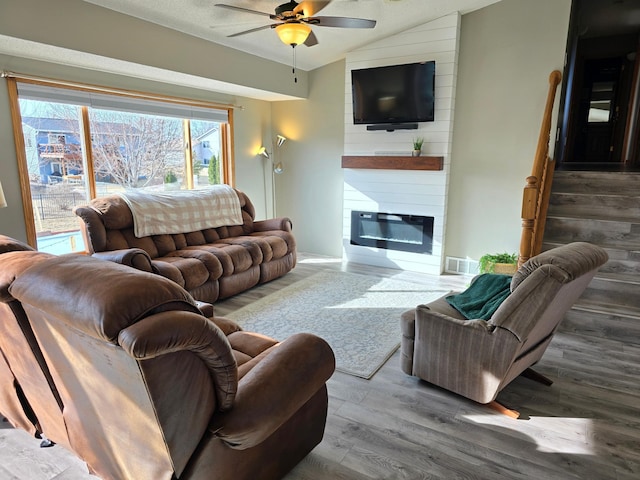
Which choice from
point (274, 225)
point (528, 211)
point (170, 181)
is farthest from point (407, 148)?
point (170, 181)

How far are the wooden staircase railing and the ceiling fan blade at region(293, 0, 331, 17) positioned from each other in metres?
2.11

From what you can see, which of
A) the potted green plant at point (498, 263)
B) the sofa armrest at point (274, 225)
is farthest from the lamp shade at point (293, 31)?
the potted green plant at point (498, 263)

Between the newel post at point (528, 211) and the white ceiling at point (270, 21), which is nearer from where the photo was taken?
the newel post at point (528, 211)

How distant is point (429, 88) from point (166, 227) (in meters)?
3.21

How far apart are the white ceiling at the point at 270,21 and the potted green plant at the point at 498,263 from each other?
265 centimetres

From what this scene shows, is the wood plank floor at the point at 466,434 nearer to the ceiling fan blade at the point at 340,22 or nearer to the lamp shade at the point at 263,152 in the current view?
the ceiling fan blade at the point at 340,22

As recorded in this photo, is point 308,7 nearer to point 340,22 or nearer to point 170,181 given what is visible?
point 340,22

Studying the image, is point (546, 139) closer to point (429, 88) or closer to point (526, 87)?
point (526, 87)

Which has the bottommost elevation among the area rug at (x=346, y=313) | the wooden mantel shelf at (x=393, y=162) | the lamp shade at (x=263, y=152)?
the area rug at (x=346, y=313)

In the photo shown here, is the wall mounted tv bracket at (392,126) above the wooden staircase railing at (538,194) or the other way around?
above

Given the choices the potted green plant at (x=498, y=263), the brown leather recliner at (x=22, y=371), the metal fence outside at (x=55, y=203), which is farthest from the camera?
the potted green plant at (x=498, y=263)

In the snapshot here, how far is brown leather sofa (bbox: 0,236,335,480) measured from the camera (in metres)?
1.07

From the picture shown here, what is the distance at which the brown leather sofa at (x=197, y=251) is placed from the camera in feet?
11.6

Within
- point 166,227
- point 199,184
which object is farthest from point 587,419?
point 199,184
